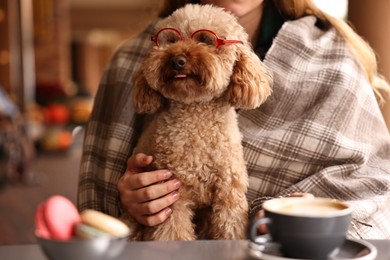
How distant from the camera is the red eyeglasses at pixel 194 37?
3.74ft

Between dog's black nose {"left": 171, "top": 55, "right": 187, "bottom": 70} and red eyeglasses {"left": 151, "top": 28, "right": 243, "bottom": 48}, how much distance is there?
0.23 ft

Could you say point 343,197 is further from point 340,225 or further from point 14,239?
point 14,239

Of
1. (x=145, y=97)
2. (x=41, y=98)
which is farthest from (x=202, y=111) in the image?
(x=41, y=98)

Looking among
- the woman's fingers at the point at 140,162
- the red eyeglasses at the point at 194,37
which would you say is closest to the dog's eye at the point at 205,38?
the red eyeglasses at the point at 194,37

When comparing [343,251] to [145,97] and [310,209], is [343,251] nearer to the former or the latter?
[310,209]

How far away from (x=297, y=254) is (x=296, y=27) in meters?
0.92

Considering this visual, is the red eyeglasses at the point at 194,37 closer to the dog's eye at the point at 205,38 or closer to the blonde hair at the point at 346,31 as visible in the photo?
the dog's eye at the point at 205,38

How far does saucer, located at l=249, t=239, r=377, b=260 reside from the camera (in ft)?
2.61

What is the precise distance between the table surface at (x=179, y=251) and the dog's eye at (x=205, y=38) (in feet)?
1.37

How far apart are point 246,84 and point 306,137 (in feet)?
1.11

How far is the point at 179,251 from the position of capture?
84 cm

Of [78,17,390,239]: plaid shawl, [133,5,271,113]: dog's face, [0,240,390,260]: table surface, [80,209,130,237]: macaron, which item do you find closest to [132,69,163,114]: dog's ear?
[133,5,271,113]: dog's face

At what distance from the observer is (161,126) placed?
48.8 inches

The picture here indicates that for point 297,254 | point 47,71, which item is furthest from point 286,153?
point 47,71
